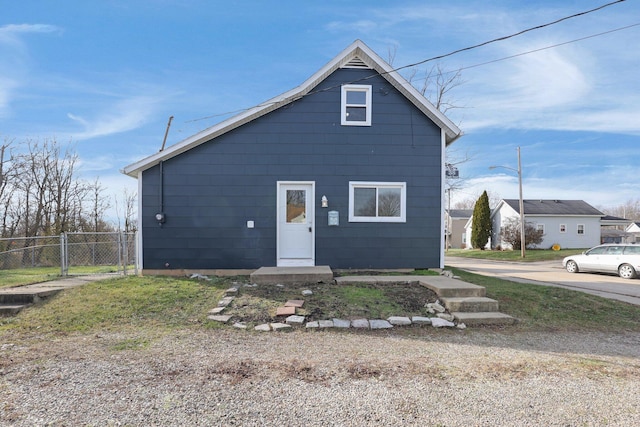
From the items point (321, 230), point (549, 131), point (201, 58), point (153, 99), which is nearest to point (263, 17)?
point (201, 58)

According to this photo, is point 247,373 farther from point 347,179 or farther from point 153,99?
point 153,99

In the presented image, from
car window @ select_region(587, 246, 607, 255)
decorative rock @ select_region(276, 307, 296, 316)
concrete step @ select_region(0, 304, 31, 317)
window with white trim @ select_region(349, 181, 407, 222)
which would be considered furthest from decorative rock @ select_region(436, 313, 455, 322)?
car window @ select_region(587, 246, 607, 255)

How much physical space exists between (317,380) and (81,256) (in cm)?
1191

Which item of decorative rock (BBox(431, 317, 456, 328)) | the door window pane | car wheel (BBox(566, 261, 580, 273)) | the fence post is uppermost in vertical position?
the door window pane

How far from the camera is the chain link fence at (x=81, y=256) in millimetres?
8867

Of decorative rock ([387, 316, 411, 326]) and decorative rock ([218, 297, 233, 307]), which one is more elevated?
decorative rock ([218, 297, 233, 307])

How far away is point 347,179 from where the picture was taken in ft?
30.1

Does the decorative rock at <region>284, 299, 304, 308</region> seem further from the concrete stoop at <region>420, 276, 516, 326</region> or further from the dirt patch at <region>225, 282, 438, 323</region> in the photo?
the concrete stoop at <region>420, 276, 516, 326</region>

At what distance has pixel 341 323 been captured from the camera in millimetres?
5059

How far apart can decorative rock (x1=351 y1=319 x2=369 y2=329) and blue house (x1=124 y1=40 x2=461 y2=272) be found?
401 centimetres

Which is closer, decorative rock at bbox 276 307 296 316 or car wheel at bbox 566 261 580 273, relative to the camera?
decorative rock at bbox 276 307 296 316

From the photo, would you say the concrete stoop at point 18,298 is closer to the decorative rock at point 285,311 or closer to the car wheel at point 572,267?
the decorative rock at point 285,311

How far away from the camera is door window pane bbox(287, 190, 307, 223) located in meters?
9.20

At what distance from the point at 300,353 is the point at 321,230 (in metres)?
5.31
